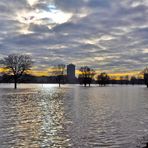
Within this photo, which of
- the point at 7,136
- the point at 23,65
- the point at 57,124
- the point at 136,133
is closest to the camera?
the point at 7,136

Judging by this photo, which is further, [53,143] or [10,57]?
[10,57]

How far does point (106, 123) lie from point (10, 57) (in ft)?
326

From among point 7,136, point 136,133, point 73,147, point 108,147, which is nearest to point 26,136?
point 7,136

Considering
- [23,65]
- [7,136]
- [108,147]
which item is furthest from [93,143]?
[23,65]

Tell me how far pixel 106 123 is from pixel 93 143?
7.24 metres

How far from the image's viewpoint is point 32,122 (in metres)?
23.9

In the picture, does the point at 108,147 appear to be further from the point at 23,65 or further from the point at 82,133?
the point at 23,65

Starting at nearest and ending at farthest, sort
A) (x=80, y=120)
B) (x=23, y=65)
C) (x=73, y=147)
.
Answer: (x=73, y=147), (x=80, y=120), (x=23, y=65)

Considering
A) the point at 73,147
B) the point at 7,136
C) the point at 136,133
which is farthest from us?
the point at 136,133

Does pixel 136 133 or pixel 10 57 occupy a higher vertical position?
pixel 10 57

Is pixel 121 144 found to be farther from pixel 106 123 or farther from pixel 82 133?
pixel 106 123

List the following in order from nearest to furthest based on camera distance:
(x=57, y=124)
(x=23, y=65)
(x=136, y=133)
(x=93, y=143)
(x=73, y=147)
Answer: (x=73, y=147) < (x=93, y=143) < (x=136, y=133) < (x=57, y=124) < (x=23, y=65)

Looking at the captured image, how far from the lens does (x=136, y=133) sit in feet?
63.4

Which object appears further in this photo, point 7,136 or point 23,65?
point 23,65
